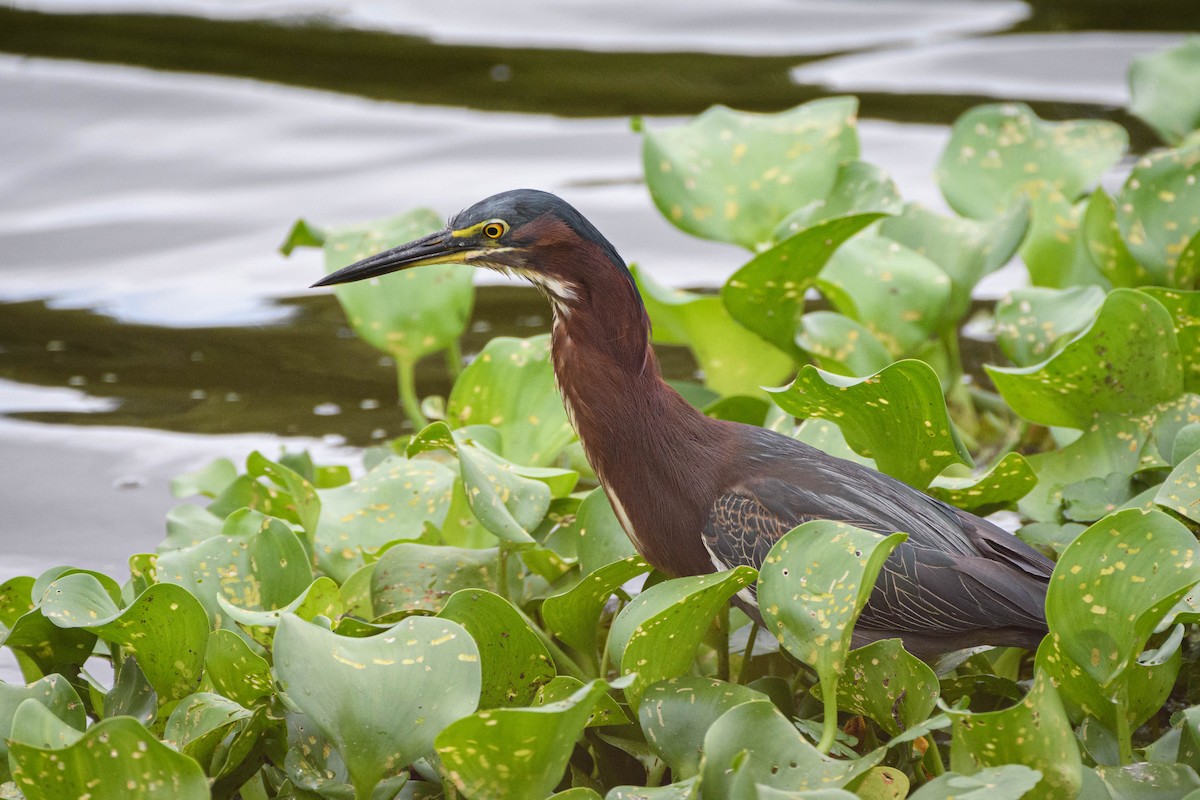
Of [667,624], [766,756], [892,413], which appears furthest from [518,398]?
[766,756]

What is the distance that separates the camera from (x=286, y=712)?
260 centimetres

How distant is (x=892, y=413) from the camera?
116 inches

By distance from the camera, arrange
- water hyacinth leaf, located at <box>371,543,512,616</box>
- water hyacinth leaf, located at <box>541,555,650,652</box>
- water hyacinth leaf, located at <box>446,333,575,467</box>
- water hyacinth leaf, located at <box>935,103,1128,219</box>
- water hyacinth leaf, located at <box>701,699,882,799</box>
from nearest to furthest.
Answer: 1. water hyacinth leaf, located at <box>701,699,882,799</box>
2. water hyacinth leaf, located at <box>541,555,650,652</box>
3. water hyacinth leaf, located at <box>371,543,512,616</box>
4. water hyacinth leaf, located at <box>446,333,575,467</box>
5. water hyacinth leaf, located at <box>935,103,1128,219</box>

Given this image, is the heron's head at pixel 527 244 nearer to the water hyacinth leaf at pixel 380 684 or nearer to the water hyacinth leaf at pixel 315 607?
→ the water hyacinth leaf at pixel 315 607

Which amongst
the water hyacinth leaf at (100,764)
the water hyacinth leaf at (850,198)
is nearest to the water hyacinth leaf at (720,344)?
the water hyacinth leaf at (850,198)

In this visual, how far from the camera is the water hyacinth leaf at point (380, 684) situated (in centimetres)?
232

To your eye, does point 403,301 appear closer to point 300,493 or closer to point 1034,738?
point 300,493

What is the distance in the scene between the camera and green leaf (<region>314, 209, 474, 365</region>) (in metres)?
3.91

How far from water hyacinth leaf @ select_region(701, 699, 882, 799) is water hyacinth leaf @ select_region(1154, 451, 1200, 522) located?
2.72 ft

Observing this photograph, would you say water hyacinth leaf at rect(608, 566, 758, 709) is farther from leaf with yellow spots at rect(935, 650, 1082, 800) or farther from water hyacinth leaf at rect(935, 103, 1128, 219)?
water hyacinth leaf at rect(935, 103, 1128, 219)

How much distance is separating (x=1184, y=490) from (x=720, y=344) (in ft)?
5.14

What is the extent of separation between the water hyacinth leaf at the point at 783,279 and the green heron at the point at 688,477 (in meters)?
0.58

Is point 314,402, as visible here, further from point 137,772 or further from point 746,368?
point 137,772

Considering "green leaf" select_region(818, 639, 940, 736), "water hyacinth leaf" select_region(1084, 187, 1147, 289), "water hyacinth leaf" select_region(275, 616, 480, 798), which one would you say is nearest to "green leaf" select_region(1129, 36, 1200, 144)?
"water hyacinth leaf" select_region(1084, 187, 1147, 289)
